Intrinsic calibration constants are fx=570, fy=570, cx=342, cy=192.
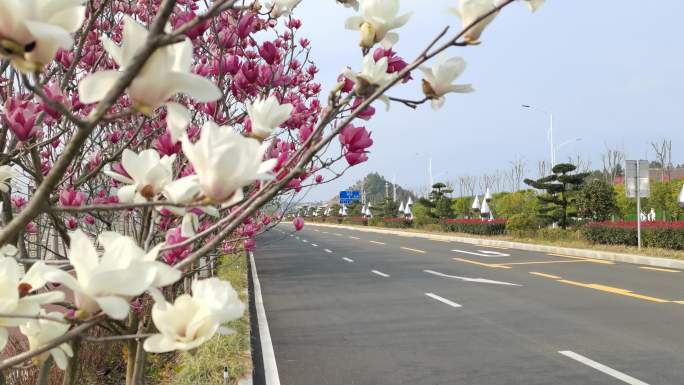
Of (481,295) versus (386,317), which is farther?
(481,295)

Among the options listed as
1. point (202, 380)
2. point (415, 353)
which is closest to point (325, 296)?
point (415, 353)

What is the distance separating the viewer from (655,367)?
551 cm

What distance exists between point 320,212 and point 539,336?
75.5 meters

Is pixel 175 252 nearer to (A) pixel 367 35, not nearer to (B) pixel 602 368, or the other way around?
(A) pixel 367 35

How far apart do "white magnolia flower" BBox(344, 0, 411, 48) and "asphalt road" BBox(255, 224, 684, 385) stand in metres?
4.65

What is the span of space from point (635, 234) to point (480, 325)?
1267cm

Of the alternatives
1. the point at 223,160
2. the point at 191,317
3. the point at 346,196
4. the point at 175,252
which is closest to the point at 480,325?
the point at 175,252

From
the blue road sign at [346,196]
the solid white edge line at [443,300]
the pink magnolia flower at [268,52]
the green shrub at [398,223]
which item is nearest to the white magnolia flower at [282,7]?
the pink magnolia flower at [268,52]

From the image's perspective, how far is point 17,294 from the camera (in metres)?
0.93

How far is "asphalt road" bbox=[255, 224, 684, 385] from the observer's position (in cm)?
560

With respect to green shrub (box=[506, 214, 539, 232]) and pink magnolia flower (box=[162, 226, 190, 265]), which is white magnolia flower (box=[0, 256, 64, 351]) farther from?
green shrub (box=[506, 214, 539, 232])

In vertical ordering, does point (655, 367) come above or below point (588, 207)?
below

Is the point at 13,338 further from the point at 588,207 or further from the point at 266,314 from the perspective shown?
the point at 588,207

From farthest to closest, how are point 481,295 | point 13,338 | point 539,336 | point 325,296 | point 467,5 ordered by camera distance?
1. point 325,296
2. point 481,295
3. point 539,336
4. point 13,338
5. point 467,5
